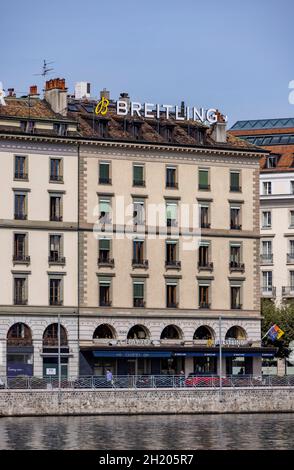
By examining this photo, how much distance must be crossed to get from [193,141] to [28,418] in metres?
36.8

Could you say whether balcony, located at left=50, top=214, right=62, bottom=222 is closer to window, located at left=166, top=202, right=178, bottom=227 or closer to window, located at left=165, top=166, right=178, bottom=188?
window, located at left=166, top=202, right=178, bottom=227

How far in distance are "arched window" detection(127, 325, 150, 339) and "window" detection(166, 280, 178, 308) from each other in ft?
8.20

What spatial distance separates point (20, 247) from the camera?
445 ft

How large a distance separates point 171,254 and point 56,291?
9.92m

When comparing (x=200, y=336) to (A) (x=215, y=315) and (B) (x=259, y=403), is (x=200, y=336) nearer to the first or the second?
(A) (x=215, y=315)

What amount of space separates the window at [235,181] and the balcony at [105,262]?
1182 cm

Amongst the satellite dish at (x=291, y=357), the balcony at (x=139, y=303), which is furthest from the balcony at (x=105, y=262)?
the satellite dish at (x=291, y=357)

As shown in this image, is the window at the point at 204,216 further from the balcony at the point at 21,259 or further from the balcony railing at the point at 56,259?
the balcony at the point at 21,259

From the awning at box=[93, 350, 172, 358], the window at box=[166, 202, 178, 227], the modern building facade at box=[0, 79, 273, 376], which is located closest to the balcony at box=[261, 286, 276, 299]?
the modern building facade at box=[0, 79, 273, 376]

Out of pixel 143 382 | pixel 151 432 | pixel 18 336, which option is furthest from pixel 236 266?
pixel 151 432

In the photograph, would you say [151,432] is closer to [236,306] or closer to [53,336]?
[53,336]

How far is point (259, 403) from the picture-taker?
120 meters

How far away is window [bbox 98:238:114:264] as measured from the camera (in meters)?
139
